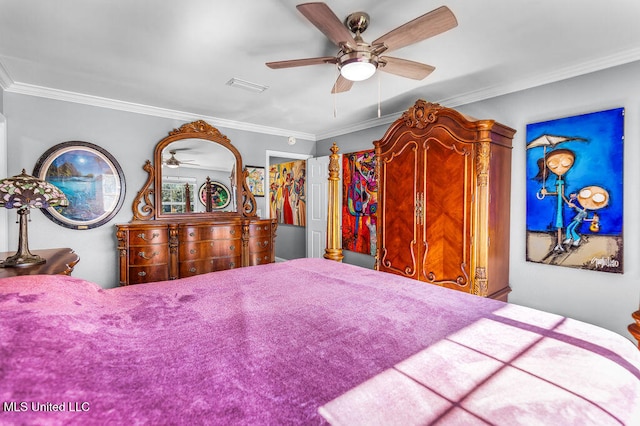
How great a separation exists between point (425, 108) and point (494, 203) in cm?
115

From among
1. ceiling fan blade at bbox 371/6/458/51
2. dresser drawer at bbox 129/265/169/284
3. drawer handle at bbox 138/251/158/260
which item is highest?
ceiling fan blade at bbox 371/6/458/51

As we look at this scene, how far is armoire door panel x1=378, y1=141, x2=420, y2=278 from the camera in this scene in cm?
321

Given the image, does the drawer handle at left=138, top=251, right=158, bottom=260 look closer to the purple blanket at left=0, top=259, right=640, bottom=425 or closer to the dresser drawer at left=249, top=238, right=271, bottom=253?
the dresser drawer at left=249, top=238, right=271, bottom=253

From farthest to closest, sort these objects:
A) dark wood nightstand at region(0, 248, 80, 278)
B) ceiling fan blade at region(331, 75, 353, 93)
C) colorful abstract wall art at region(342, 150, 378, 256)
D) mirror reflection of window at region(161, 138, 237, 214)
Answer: colorful abstract wall art at region(342, 150, 378, 256)
mirror reflection of window at region(161, 138, 237, 214)
ceiling fan blade at region(331, 75, 353, 93)
dark wood nightstand at region(0, 248, 80, 278)

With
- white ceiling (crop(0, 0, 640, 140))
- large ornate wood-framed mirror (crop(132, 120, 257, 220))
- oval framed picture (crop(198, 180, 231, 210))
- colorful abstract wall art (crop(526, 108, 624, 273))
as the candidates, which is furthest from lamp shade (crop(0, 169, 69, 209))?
colorful abstract wall art (crop(526, 108, 624, 273))

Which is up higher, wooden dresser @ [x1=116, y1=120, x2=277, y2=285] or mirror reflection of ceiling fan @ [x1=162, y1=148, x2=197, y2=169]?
mirror reflection of ceiling fan @ [x1=162, y1=148, x2=197, y2=169]

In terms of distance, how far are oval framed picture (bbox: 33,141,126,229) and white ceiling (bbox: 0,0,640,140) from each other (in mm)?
644

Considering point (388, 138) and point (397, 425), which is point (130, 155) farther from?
point (397, 425)

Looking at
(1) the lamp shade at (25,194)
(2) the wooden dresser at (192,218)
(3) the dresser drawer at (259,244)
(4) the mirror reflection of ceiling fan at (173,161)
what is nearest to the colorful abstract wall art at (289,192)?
(2) the wooden dresser at (192,218)

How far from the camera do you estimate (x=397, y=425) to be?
0.65 meters

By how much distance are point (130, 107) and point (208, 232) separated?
1863mm

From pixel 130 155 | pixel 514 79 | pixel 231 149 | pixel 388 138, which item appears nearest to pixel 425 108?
pixel 388 138

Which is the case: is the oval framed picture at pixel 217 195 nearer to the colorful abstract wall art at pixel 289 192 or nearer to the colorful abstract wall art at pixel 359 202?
the colorful abstract wall art at pixel 289 192

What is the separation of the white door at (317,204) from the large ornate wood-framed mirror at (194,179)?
116cm
